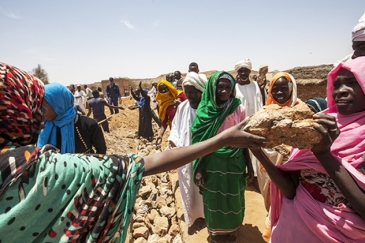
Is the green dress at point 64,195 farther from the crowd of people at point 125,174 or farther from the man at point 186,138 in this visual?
the man at point 186,138

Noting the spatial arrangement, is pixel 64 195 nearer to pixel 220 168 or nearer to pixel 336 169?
pixel 336 169

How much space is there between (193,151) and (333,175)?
0.75 meters

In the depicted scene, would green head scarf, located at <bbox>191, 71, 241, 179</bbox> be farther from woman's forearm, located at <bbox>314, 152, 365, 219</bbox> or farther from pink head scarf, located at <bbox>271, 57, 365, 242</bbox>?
woman's forearm, located at <bbox>314, 152, 365, 219</bbox>

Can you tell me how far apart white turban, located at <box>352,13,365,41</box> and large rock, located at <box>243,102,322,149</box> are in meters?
1.95

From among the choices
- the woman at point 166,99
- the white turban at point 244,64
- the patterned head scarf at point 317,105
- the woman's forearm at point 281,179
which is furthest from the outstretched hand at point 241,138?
the woman at point 166,99

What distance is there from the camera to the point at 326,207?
133 centimetres

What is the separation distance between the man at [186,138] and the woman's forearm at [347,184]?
1.96 m

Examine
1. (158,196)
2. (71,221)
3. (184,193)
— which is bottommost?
(158,196)

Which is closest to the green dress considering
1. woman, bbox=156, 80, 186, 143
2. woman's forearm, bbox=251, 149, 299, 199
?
woman's forearm, bbox=251, 149, 299, 199

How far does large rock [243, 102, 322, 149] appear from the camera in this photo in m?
1.20

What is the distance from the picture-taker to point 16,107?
34.4 inches

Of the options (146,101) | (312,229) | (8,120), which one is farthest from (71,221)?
(146,101)

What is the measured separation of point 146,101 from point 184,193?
18.1ft

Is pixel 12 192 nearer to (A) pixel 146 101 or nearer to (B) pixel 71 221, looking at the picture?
(B) pixel 71 221
